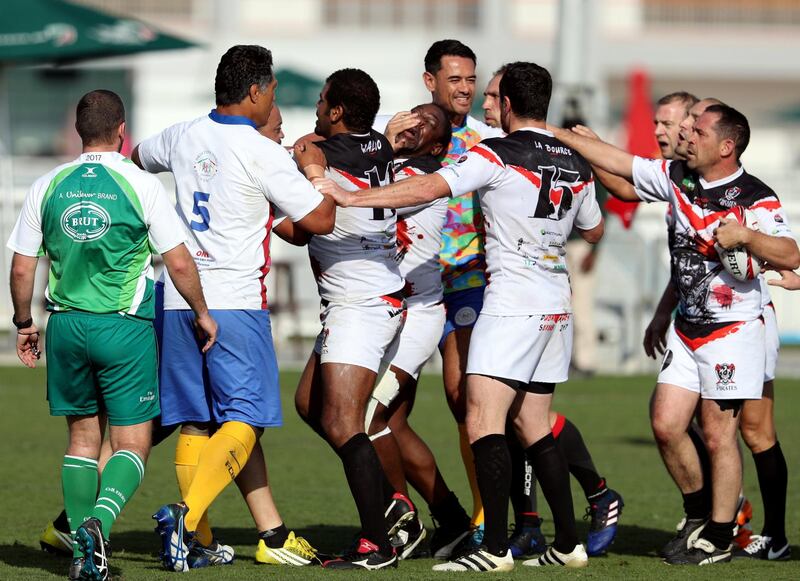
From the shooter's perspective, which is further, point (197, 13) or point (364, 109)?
point (197, 13)

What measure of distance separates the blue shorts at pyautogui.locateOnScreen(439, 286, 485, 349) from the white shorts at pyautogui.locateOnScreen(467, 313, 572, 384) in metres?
0.62

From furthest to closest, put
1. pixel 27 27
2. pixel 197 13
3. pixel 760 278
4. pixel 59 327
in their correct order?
pixel 197 13, pixel 27 27, pixel 760 278, pixel 59 327

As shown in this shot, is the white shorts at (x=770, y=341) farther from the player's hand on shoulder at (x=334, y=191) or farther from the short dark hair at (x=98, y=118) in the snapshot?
the short dark hair at (x=98, y=118)

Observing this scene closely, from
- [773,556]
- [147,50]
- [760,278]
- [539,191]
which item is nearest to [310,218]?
[539,191]

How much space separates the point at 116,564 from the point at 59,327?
3.75 ft

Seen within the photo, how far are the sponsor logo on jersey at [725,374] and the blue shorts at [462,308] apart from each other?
1225mm

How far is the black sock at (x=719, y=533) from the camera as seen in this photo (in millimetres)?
7047

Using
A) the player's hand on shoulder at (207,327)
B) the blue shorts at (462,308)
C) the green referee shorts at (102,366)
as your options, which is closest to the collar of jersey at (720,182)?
the blue shorts at (462,308)

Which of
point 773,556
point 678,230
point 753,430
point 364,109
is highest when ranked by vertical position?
point 364,109

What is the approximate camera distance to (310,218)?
641 centimetres

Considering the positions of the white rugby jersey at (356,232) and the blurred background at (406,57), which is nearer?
the white rugby jersey at (356,232)

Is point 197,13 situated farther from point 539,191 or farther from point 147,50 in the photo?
point 539,191

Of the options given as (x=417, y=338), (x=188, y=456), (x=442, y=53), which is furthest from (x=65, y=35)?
(x=188, y=456)

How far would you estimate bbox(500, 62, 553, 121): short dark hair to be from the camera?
6.68 m
